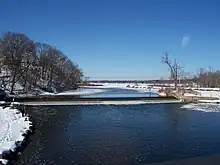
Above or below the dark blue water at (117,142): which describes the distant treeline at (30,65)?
above

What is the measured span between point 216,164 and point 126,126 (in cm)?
1557

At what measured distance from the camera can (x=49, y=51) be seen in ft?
283

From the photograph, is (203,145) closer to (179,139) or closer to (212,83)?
A: (179,139)

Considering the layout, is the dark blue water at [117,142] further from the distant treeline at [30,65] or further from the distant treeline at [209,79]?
the distant treeline at [209,79]

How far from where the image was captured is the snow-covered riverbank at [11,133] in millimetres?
13495

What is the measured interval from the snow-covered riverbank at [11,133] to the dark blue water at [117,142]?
1.82ft

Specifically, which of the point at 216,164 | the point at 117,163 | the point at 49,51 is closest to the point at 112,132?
the point at 117,163

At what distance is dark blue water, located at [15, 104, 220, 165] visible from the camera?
13414 mm

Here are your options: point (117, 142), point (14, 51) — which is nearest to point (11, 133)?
point (117, 142)

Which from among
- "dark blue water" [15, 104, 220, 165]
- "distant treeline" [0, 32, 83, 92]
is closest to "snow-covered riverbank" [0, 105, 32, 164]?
"dark blue water" [15, 104, 220, 165]

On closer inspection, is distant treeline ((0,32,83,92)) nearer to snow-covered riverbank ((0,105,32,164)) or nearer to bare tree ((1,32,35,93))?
bare tree ((1,32,35,93))

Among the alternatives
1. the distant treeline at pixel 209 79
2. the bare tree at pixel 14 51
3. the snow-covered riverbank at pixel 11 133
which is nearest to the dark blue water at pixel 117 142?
the snow-covered riverbank at pixel 11 133

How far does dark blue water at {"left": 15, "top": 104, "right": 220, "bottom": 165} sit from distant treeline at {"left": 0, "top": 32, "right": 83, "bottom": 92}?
42809 mm

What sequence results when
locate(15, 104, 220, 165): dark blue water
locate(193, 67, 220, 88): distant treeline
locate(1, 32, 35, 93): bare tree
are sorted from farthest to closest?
locate(193, 67, 220, 88): distant treeline, locate(1, 32, 35, 93): bare tree, locate(15, 104, 220, 165): dark blue water
